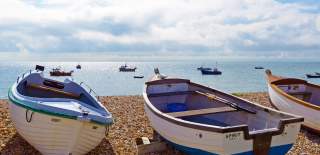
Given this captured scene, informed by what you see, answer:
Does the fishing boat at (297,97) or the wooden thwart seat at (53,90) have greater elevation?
the wooden thwart seat at (53,90)

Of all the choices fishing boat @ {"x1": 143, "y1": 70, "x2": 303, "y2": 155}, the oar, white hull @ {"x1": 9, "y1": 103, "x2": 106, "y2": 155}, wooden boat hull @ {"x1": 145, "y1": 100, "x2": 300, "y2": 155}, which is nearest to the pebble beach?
white hull @ {"x1": 9, "y1": 103, "x2": 106, "y2": 155}

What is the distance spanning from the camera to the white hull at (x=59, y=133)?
803cm

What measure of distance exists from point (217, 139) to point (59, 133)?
380 centimetres

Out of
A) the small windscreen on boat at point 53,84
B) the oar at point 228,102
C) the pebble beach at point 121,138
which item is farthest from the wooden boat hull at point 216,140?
the small windscreen on boat at point 53,84

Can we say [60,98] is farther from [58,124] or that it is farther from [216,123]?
[216,123]

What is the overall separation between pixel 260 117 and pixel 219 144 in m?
2.48

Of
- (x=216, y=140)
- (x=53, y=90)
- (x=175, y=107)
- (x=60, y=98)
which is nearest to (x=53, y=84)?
(x=53, y=90)

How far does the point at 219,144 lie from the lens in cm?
743

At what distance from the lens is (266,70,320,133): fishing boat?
1170 cm

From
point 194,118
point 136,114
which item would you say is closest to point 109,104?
point 136,114

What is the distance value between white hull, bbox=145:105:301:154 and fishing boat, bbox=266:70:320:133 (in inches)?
157

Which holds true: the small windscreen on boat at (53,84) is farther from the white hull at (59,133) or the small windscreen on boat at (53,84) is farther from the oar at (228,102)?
the oar at (228,102)

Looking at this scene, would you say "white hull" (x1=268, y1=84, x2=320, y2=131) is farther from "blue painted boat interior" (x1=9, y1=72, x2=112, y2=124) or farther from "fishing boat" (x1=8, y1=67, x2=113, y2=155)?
"fishing boat" (x1=8, y1=67, x2=113, y2=155)

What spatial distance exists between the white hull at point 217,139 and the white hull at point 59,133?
191 centimetres
